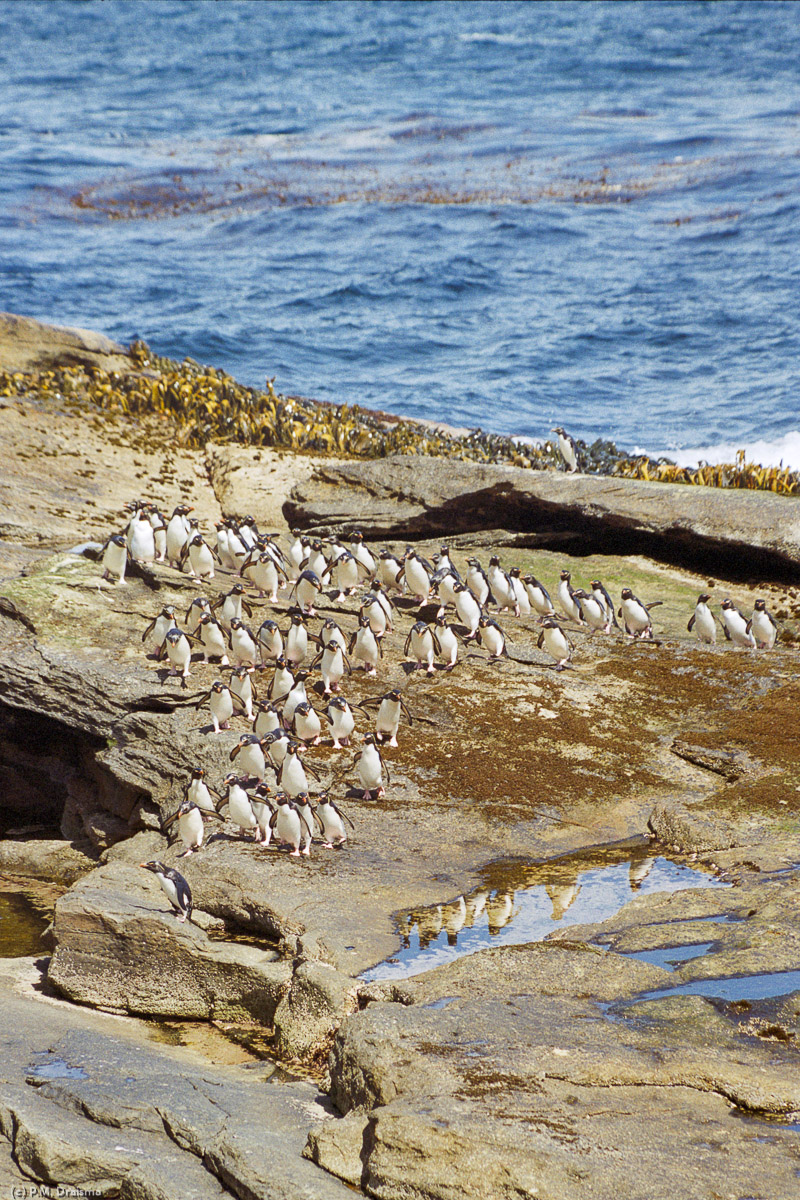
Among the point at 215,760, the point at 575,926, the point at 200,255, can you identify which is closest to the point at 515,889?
the point at 575,926

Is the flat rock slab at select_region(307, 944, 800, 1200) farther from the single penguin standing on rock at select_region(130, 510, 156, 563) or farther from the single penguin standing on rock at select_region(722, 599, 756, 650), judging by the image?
the single penguin standing on rock at select_region(130, 510, 156, 563)

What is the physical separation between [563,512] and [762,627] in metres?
4.94

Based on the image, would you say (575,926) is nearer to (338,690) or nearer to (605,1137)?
(605,1137)

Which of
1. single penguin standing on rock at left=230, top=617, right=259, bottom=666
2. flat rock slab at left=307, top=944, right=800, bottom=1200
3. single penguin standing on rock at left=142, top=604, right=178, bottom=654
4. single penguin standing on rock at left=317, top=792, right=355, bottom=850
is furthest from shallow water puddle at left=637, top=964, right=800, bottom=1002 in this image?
single penguin standing on rock at left=142, top=604, right=178, bottom=654

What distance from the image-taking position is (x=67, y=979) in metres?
10.1

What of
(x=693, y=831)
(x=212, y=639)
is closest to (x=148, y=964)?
(x=212, y=639)

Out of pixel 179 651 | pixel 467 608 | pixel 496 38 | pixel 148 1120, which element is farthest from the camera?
pixel 496 38

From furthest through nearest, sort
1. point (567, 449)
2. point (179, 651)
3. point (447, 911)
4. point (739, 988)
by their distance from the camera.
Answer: point (567, 449) < point (179, 651) < point (447, 911) < point (739, 988)

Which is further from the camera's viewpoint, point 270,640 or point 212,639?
point 270,640

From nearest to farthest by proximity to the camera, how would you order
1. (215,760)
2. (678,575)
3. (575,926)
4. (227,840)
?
(575,926) → (227,840) → (215,760) → (678,575)

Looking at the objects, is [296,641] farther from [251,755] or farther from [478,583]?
[478,583]

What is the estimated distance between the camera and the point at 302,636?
49.9ft

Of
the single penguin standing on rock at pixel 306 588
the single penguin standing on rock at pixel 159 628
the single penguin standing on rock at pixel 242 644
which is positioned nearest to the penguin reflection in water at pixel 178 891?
the single penguin standing on rock at pixel 159 628

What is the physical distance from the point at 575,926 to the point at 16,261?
188 feet
